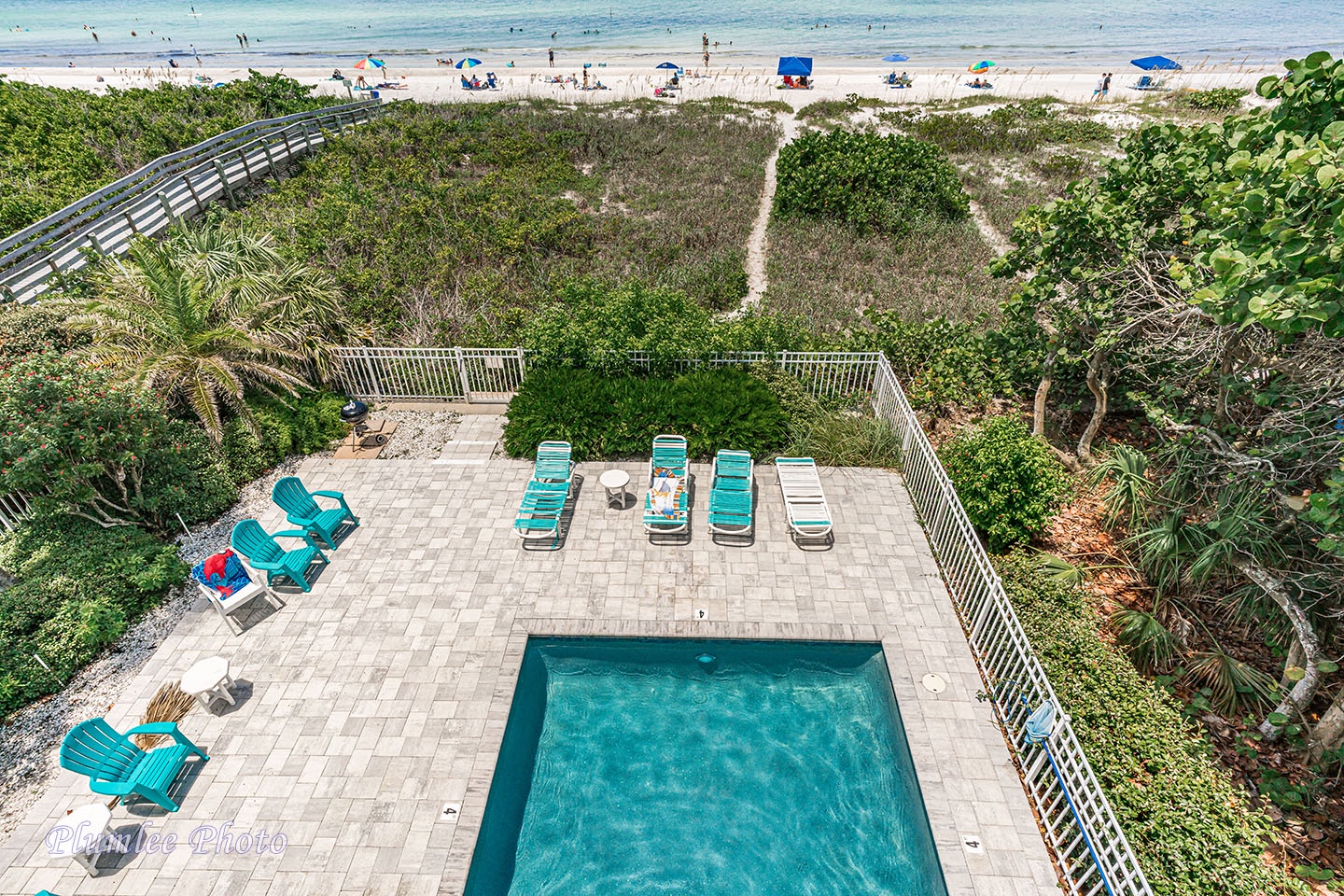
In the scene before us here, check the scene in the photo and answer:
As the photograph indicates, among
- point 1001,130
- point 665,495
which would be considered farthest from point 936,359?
point 1001,130

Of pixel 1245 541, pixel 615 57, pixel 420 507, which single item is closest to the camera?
pixel 1245 541

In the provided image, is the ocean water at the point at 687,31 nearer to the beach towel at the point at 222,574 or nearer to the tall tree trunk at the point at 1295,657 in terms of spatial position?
the beach towel at the point at 222,574

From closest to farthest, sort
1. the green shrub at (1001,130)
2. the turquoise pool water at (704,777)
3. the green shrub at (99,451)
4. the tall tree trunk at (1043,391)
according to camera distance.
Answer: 1. the turquoise pool water at (704,777)
2. the green shrub at (99,451)
3. the tall tree trunk at (1043,391)
4. the green shrub at (1001,130)

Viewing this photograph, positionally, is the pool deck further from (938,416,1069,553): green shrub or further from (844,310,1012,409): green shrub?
(844,310,1012,409): green shrub

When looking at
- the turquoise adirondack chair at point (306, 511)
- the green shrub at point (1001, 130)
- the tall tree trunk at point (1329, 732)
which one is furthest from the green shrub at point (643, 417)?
the green shrub at point (1001, 130)

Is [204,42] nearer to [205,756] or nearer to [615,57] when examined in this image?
[615,57]

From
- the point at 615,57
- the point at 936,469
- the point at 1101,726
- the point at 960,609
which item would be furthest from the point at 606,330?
the point at 615,57

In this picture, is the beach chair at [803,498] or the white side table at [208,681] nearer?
the white side table at [208,681]
